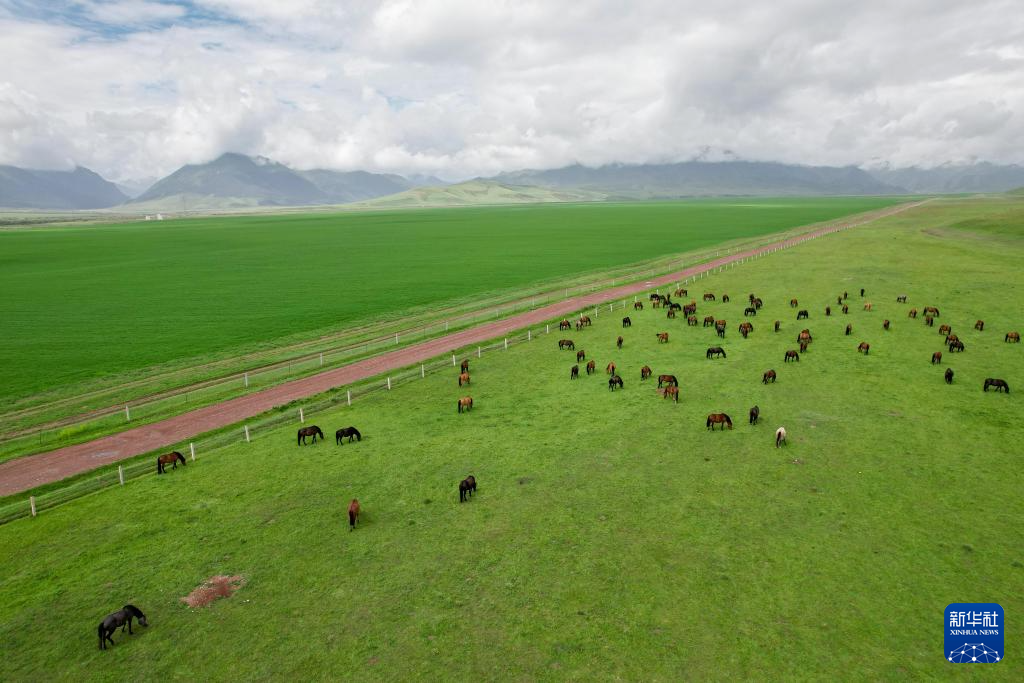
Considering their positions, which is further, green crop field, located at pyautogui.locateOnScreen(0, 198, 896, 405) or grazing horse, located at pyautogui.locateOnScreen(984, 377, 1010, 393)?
green crop field, located at pyautogui.locateOnScreen(0, 198, 896, 405)

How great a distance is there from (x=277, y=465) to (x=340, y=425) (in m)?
5.29

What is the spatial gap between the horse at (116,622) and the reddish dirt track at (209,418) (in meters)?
14.8

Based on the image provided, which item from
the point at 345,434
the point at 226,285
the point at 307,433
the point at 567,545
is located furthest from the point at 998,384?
the point at 226,285

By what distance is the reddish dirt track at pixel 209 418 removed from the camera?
2686 centimetres

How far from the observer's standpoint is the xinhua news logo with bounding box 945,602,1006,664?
13.6 m

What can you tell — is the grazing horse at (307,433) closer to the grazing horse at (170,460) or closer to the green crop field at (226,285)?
the grazing horse at (170,460)

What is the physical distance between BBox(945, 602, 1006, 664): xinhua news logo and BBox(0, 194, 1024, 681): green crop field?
34 centimetres

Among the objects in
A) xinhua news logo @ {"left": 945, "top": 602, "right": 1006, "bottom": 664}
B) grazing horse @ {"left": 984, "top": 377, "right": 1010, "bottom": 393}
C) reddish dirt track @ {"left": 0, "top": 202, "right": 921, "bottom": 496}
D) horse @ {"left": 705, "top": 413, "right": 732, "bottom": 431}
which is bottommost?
reddish dirt track @ {"left": 0, "top": 202, "right": 921, "bottom": 496}

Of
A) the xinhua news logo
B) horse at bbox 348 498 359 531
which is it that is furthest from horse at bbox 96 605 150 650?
the xinhua news logo

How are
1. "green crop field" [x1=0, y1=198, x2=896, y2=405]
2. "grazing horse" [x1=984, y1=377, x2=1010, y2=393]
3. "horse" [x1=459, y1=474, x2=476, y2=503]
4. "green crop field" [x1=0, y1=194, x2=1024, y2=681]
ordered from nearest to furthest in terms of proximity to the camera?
"green crop field" [x1=0, y1=194, x2=1024, y2=681] < "horse" [x1=459, y1=474, x2=476, y2=503] < "grazing horse" [x1=984, y1=377, x2=1010, y2=393] < "green crop field" [x1=0, y1=198, x2=896, y2=405]

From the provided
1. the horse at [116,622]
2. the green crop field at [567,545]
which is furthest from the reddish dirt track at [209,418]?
the horse at [116,622]

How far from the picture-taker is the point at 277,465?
25.4 metres

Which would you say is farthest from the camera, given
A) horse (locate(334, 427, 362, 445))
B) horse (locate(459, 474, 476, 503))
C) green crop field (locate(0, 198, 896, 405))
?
green crop field (locate(0, 198, 896, 405))

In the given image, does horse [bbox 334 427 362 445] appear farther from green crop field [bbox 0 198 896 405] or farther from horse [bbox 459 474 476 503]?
green crop field [bbox 0 198 896 405]
